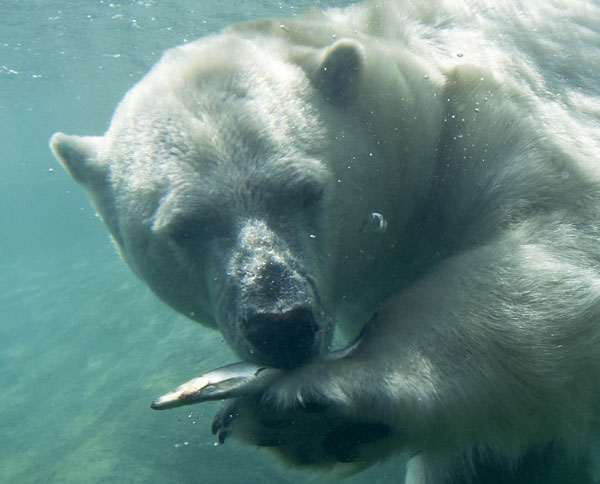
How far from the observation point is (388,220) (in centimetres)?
231

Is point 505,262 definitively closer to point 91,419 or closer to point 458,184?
point 458,184

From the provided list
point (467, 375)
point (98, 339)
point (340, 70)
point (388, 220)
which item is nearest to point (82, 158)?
point (340, 70)

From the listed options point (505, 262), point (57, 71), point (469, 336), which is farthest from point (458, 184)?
point (57, 71)

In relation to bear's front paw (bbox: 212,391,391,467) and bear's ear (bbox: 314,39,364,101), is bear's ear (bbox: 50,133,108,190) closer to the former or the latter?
bear's ear (bbox: 314,39,364,101)

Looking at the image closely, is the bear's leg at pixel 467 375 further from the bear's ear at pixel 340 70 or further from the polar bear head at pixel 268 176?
the bear's ear at pixel 340 70

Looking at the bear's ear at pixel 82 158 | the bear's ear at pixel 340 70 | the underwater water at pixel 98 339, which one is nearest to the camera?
the bear's ear at pixel 340 70

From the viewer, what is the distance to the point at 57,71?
2439cm

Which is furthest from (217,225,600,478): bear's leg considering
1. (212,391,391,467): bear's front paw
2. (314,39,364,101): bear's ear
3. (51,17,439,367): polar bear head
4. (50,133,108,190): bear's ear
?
(50,133,108,190): bear's ear

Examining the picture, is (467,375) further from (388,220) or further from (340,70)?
(340,70)

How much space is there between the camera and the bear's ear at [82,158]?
8.55 feet

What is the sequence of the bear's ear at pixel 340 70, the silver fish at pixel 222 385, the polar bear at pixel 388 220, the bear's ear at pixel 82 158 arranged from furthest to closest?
the bear's ear at pixel 82 158 → the bear's ear at pixel 340 70 → the polar bear at pixel 388 220 → the silver fish at pixel 222 385

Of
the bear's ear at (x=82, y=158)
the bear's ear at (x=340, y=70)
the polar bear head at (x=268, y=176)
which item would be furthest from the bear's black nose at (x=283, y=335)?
the bear's ear at (x=82, y=158)

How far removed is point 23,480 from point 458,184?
842 centimetres

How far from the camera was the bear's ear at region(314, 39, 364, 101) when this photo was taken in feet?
7.14
